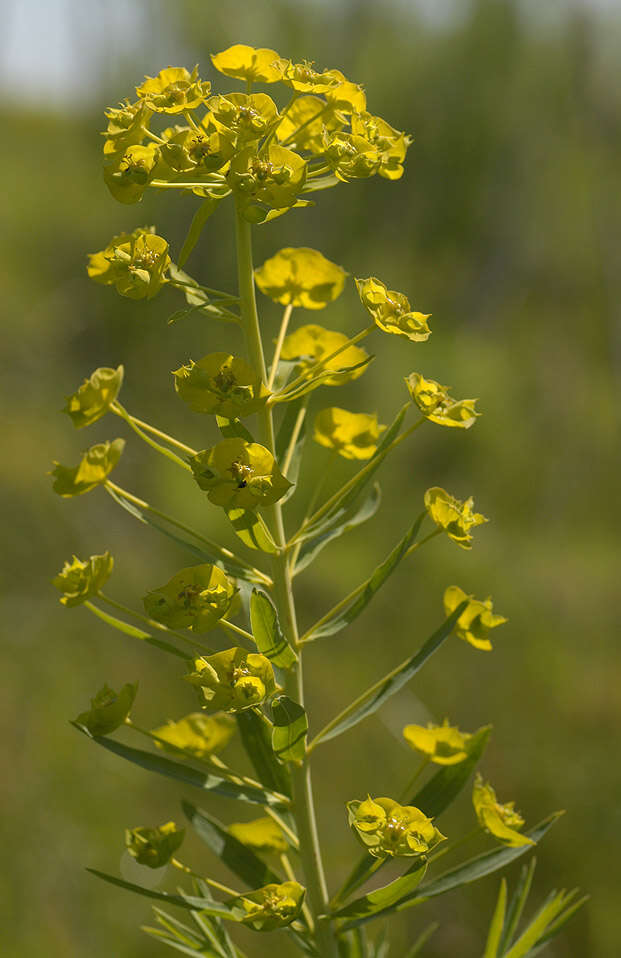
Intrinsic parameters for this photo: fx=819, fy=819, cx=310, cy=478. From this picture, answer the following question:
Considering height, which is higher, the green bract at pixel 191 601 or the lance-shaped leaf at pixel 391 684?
the green bract at pixel 191 601

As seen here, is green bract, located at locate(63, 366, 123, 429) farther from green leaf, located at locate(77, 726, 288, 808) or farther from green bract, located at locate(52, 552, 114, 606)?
green leaf, located at locate(77, 726, 288, 808)

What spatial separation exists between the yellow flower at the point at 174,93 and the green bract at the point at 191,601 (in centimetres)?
43

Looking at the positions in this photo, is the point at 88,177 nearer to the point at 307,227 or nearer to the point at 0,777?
the point at 307,227

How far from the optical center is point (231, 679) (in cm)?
73

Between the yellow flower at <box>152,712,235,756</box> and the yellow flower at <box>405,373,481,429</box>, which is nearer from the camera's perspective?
the yellow flower at <box>405,373,481,429</box>

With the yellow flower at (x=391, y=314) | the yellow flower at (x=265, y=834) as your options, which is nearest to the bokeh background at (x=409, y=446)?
the yellow flower at (x=265, y=834)

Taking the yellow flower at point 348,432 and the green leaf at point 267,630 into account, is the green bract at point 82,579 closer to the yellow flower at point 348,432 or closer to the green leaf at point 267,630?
the green leaf at point 267,630

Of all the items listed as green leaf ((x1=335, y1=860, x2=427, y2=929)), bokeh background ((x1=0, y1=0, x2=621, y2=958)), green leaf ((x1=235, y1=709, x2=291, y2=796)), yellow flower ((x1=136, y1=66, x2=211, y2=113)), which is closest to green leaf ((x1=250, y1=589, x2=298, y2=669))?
green leaf ((x1=235, y1=709, x2=291, y2=796))

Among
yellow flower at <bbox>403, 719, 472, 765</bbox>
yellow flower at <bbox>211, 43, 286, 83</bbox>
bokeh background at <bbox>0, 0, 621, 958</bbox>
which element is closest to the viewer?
Result: yellow flower at <bbox>211, 43, 286, 83</bbox>

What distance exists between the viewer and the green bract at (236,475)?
0.74m

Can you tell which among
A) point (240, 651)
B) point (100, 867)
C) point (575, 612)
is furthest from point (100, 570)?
point (575, 612)

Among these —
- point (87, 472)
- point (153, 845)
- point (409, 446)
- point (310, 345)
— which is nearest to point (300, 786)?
point (153, 845)

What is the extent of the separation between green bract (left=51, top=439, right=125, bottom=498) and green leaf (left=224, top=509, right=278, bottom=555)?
158 mm

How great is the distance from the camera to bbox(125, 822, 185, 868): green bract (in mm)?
879
